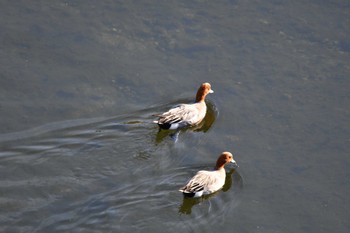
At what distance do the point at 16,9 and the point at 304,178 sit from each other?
23.1 ft

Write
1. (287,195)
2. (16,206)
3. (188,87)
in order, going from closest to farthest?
1. (16,206)
2. (287,195)
3. (188,87)

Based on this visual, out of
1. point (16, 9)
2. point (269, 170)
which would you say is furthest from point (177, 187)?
point (16, 9)

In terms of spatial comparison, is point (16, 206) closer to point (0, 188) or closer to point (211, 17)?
point (0, 188)

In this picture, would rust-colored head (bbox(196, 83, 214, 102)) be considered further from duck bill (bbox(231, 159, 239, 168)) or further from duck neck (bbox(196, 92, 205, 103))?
duck bill (bbox(231, 159, 239, 168))

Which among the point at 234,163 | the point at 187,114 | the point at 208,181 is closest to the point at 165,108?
the point at 187,114

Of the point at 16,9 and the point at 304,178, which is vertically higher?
the point at 16,9

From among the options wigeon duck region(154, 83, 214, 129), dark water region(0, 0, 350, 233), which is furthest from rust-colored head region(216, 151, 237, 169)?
wigeon duck region(154, 83, 214, 129)

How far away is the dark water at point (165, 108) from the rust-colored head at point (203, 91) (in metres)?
0.33

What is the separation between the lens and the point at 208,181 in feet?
36.5

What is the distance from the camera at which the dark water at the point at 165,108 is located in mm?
10586

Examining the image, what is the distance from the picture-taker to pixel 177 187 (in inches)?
435

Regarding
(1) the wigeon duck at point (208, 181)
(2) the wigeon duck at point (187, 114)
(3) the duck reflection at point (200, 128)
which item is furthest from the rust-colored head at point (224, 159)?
(2) the wigeon duck at point (187, 114)

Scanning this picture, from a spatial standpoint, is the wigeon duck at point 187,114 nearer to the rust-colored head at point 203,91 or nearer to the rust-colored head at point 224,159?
the rust-colored head at point 203,91

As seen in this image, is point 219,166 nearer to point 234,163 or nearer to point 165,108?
point 234,163
